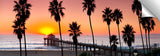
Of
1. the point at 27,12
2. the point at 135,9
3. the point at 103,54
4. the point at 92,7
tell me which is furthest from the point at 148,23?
the point at 27,12

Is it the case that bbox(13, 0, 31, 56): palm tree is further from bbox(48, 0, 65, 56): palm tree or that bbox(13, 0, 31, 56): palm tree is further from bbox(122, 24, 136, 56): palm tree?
bbox(122, 24, 136, 56): palm tree

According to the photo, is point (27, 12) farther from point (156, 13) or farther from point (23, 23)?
point (156, 13)

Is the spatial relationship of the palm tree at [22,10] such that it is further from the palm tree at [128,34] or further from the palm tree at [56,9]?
the palm tree at [128,34]

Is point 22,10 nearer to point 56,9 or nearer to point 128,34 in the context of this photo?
point 56,9

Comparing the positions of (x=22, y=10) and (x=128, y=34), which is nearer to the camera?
(x=22, y=10)

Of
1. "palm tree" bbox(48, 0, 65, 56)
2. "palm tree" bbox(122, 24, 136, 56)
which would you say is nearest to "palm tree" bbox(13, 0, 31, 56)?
"palm tree" bbox(48, 0, 65, 56)

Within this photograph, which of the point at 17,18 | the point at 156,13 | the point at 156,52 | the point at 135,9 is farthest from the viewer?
the point at 135,9

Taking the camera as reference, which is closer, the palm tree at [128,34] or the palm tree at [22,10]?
the palm tree at [22,10]

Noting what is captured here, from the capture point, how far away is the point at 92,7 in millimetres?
66562

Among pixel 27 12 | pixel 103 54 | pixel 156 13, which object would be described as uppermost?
pixel 27 12

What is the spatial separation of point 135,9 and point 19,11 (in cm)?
3558

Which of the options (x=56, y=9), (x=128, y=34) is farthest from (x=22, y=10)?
(x=128, y=34)

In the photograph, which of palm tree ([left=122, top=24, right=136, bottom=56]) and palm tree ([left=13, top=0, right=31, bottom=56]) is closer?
palm tree ([left=13, top=0, right=31, bottom=56])

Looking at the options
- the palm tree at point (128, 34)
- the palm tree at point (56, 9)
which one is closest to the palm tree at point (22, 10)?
the palm tree at point (56, 9)
